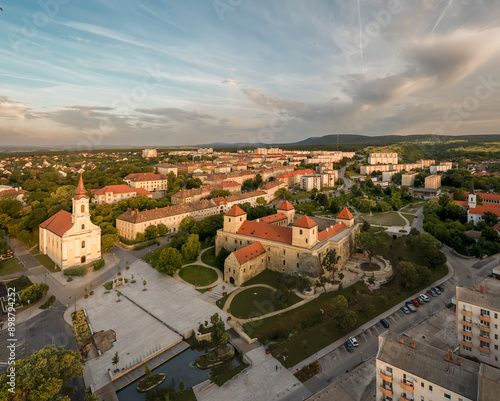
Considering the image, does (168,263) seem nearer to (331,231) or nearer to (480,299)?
(331,231)

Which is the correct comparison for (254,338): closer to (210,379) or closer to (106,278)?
(210,379)

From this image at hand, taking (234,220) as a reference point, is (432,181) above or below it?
above

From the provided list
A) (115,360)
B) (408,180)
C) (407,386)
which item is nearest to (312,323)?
(407,386)

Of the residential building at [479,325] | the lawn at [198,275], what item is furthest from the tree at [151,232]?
the residential building at [479,325]

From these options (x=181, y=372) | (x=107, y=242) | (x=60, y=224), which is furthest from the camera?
(x=107, y=242)

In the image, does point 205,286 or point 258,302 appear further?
point 205,286

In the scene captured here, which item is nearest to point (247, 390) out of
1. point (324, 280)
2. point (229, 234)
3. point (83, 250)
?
point (324, 280)
